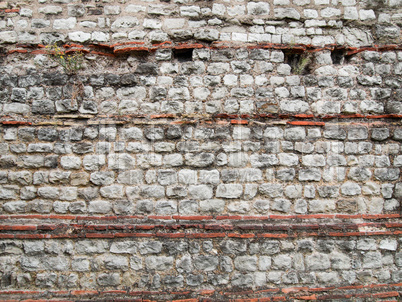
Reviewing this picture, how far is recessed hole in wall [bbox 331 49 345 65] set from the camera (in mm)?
3295

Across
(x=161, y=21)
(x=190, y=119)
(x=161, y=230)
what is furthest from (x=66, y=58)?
(x=161, y=230)

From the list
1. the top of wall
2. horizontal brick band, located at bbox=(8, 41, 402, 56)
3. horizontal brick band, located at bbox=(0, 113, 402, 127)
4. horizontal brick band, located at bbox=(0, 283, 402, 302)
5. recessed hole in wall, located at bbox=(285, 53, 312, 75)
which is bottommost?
horizontal brick band, located at bbox=(0, 283, 402, 302)

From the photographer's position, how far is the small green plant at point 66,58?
3.08 metres

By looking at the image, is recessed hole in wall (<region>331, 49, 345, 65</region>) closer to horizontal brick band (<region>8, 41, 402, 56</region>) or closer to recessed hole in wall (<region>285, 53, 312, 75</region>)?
horizontal brick band (<region>8, 41, 402, 56</region>)

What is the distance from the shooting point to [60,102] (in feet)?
10.2

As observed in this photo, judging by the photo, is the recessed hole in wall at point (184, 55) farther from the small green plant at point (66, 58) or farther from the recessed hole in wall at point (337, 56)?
the recessed hole in wall at point (337, 56)

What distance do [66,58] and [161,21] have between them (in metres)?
1.22

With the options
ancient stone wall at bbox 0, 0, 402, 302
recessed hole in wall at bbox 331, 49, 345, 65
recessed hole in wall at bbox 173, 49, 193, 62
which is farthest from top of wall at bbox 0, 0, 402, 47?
recessed hole in wall at bbox 331, 49, 345, 65

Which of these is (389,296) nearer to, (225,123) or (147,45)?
(225,123)

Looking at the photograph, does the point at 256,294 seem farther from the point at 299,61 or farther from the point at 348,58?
the point at 348,58

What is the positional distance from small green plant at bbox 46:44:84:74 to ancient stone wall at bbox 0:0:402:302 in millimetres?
38

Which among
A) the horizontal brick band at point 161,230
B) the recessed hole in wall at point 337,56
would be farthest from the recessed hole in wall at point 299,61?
the horizontal brick band at point 161,230

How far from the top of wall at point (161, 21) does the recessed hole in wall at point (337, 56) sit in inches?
12.0

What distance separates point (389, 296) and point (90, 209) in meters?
3.61
